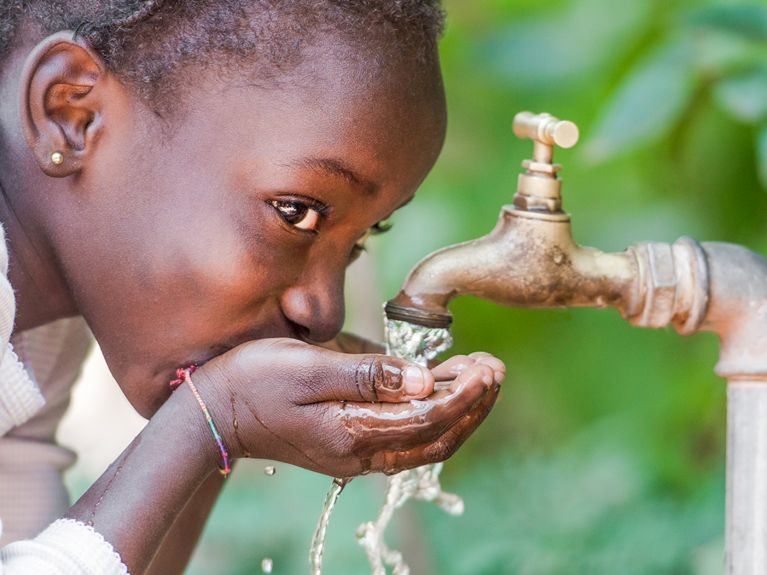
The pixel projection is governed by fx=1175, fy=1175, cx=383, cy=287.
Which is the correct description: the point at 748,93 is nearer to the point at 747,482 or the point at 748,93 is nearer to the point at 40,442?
the point at 747,482

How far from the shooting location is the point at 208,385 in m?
1.14

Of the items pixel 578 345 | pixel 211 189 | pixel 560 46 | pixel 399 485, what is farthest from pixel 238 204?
pixel 578 345

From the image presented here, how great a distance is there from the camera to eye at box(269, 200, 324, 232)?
1.18m

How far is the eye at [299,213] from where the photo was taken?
3.88ft

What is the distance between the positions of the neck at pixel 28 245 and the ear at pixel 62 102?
60mm

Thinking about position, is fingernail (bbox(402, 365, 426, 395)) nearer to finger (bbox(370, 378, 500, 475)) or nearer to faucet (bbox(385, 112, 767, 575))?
finger (bbox(370, 378, 500, 475))

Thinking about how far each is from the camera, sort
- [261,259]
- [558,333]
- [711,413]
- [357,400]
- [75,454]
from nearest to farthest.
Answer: [357,400] → [261,259] → [75,454] → [711,413] → [558,333]

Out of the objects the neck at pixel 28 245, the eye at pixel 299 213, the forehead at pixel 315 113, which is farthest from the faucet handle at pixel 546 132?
the neck at pixel 28 245

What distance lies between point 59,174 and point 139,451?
30 centimetres

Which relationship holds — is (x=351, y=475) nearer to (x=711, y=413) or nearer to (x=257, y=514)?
(x=711, y=413)

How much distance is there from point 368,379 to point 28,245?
1.58ft

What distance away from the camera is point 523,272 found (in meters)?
1.21

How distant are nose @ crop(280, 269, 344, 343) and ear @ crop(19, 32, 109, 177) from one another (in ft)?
0.85

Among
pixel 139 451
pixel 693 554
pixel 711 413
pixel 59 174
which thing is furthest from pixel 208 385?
pixel 711 413
